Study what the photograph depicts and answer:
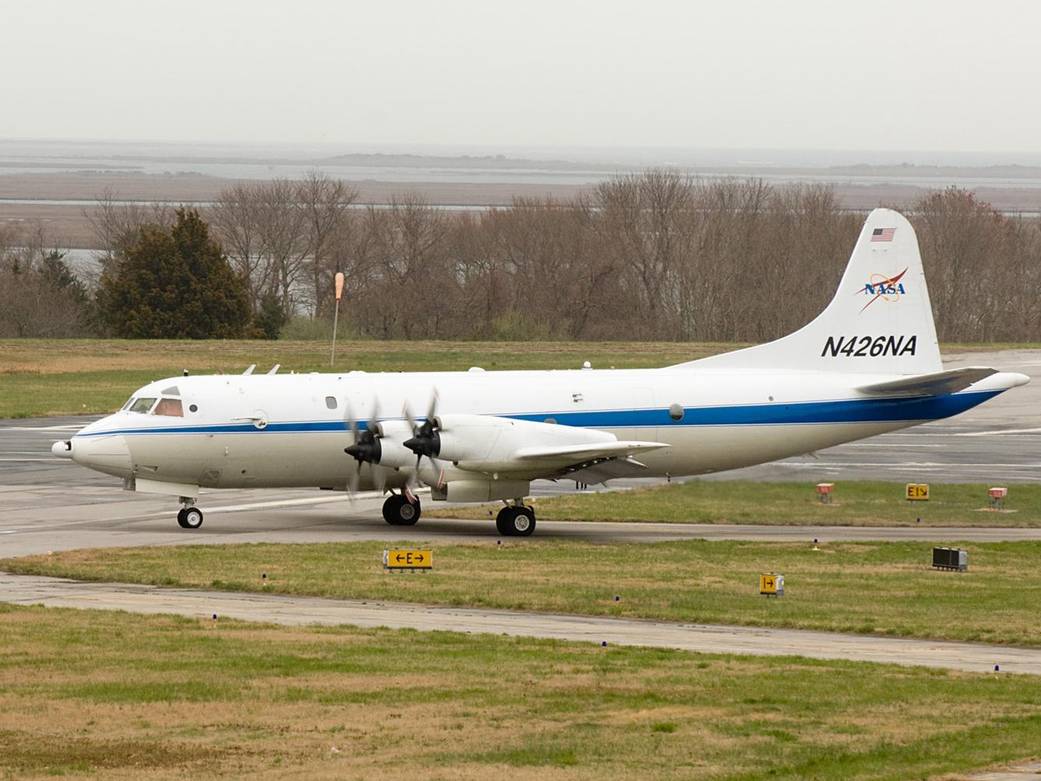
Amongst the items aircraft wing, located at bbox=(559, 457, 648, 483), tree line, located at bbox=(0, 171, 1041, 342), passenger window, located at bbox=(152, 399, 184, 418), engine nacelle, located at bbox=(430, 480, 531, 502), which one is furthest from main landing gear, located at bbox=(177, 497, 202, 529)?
tree line, located at bbox=(0, 171, 1041, 342)

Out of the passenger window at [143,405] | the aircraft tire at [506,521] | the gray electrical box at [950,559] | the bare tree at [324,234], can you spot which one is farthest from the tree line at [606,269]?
the gray electrical box at [950,559]

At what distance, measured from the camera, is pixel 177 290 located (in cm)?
8988

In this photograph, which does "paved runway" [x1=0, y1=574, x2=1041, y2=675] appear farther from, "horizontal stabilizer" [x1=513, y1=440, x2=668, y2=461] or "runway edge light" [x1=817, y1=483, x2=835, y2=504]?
"runway edge light" [x1=817, y1=483, x2=835, y2=504]

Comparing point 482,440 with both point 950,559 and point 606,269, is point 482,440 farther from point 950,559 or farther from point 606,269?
point 606,269

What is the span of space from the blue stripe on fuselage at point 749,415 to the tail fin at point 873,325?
1171 millimetres

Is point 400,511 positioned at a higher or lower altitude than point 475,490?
lower

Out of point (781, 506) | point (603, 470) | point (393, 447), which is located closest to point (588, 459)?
point (603, 470)

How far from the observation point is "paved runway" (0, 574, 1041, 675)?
73.5ft

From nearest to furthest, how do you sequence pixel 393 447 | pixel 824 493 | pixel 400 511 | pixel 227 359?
pixel 393 447
pixel 400 511
pixel 824 493
pixel 227 359

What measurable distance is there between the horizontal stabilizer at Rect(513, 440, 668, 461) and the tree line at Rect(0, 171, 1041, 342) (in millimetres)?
57640

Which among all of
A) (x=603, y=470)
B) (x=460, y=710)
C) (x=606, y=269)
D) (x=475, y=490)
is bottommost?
(x=460, y=710)

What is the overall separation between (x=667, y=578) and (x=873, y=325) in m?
→ 13.5

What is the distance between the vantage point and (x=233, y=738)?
659 inches

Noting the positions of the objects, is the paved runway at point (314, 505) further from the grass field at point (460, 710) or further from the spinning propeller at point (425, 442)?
the grass field at point (460, 710)
